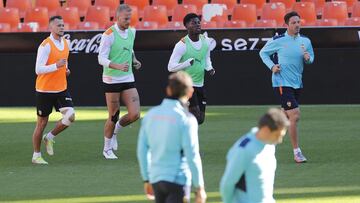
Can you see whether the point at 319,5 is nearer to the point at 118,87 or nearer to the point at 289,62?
the point at 289,62

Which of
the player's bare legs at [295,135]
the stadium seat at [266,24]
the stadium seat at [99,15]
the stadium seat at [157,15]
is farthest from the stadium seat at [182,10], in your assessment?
the player's bare legs at [295,135]

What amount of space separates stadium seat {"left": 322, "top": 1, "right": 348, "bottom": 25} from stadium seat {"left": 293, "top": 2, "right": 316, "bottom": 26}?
0.35 m

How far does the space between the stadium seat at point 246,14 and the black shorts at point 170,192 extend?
62.8 ft

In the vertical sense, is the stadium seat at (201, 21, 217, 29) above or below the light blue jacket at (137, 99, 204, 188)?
below

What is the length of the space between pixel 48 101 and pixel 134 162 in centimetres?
152

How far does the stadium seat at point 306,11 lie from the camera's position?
26.3m

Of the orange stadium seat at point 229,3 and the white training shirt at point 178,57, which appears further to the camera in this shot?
the orange stadium seat at point 229,3

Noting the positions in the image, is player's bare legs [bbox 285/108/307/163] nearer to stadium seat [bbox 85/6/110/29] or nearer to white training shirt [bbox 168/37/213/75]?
white training shirt [bbox 168/37/213/75]

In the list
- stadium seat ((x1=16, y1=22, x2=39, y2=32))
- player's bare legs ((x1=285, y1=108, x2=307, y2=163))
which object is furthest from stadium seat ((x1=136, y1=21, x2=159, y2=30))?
player's bare legs ((x1=285, y1=108, x2=307, y2=163))

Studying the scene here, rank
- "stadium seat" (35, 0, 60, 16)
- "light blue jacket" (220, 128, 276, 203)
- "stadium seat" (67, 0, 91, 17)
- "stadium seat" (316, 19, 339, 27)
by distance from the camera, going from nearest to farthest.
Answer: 1. "light blue jacket" (220, 128, 276, 203)
2. "stadium seat" (316, 19, 339, 27)
3. "stadium seat" (67, 0, 91, 17)
4. "stadium seat" (35, 0, 60, 16)

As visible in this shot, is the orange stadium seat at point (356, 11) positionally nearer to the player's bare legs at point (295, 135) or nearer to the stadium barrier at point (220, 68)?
the stadium barrier at point (220, 68)

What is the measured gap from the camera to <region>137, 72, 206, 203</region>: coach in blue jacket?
782 centimetres

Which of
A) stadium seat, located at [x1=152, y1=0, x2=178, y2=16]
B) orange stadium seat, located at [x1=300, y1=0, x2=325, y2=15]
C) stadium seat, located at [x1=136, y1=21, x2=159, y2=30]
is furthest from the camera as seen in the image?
stadium seat, located at [x1=152, y1=0, x2=178, y2=16]

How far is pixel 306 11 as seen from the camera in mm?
26344
